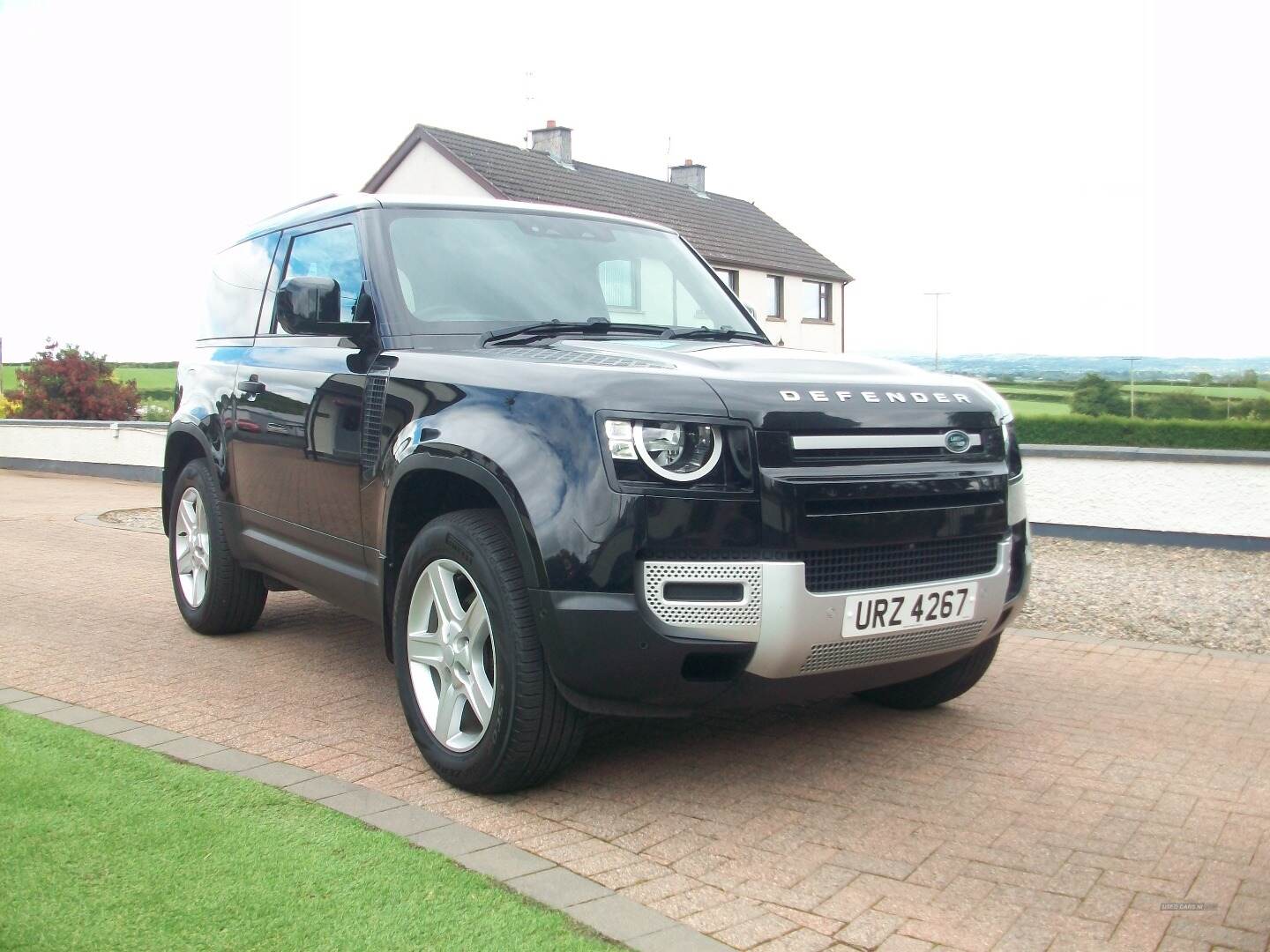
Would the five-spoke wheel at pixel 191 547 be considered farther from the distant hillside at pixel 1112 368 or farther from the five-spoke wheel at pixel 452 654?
the distant hillside at pixel 1112 368

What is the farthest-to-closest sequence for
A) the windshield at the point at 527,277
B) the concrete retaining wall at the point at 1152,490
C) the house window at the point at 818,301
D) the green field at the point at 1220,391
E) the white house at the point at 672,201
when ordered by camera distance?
the house window at the point at 818,301
the white house at the point at 672,201
the green field at the point at 1220,391
the concrete retaining wall at the point at 1152,490
the windshield at the point at 527,277

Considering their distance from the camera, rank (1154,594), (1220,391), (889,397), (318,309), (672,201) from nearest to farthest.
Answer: (889,397), (318,309), (1154,594), (1220,391), (672,201)

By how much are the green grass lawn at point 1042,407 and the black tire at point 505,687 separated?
23.4 meters

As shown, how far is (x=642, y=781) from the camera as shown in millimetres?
4387

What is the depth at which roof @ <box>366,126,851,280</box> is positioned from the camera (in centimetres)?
3284

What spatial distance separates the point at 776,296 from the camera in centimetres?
4506

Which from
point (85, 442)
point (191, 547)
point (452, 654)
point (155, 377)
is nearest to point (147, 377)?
point (155, 377)

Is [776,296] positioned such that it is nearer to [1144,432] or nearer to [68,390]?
[1144,432]

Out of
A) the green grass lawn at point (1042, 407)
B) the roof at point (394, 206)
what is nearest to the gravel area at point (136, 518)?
the roof at point (394, 206)

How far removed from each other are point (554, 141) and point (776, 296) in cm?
1088

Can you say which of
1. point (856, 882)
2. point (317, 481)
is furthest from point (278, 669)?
point (856, 882)

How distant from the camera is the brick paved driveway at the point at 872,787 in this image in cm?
334

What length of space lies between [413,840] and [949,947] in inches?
61.9

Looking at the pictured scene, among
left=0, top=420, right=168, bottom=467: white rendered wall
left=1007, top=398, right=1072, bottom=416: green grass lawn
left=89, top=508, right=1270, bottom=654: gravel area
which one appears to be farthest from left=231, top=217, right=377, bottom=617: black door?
left=1007, top=398, right=1072, bottom=416: green grass lawn
